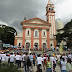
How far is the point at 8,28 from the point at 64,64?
3910 cm

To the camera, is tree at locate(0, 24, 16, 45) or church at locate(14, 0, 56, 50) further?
tree at locate(0, 24, 16, 45)

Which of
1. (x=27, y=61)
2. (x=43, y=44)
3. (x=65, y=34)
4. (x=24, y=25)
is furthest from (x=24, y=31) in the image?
(x=27, y=61)

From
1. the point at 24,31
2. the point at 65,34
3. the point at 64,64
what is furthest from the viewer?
the point at 24,31

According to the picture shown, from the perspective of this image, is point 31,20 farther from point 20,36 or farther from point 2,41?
point 2,41

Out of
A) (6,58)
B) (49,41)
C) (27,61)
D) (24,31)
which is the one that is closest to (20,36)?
(24,31)

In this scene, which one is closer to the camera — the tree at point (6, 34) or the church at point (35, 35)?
the church at point (35, 35)

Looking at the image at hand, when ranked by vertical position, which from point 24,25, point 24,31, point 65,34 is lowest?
point 65,34

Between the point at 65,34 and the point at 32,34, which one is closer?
the point at 65,34

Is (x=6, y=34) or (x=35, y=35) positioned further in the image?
(x=6, y=34)

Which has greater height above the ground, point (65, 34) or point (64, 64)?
point (65, 34)

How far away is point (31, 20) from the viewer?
3428cm

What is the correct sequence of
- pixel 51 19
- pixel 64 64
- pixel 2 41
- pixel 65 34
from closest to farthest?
pixel 64 64 → pixel 65 34 → pixel 2 41 → pixel 51 19

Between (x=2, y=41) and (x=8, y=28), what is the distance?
6866mm

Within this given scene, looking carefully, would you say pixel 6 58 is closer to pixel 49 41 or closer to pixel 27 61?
pixel 27 61
